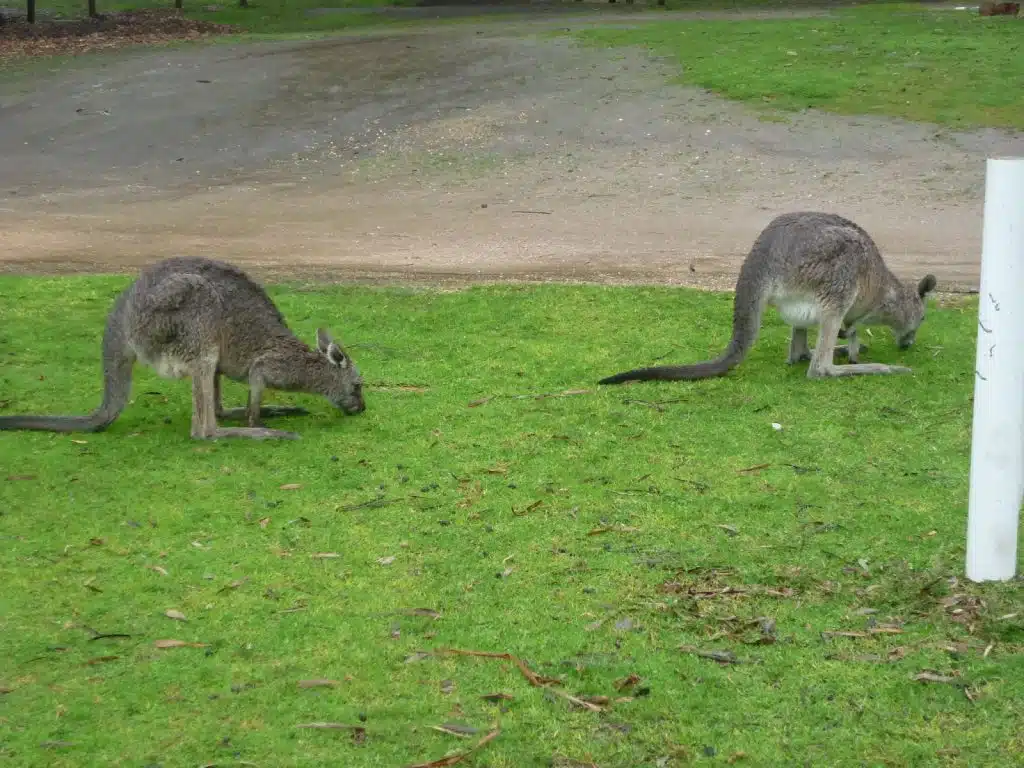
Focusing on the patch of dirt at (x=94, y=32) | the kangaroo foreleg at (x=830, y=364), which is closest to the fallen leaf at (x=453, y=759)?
the kangaroo foreleg at (x=830, y=364)

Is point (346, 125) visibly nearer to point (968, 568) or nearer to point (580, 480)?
point (580, 480)

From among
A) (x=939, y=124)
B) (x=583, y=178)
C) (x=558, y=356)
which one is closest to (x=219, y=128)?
(x=583, y=178)

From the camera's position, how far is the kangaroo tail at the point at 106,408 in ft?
16.9

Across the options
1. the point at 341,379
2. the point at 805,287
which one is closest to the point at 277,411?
the point at 341,379

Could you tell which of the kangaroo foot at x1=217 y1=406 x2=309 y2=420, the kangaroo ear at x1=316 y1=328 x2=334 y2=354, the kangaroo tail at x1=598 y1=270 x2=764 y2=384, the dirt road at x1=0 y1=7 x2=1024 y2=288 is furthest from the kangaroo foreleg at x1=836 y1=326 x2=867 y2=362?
the kangaroo foot at x1=217 y1=406 x2=309 y2=420

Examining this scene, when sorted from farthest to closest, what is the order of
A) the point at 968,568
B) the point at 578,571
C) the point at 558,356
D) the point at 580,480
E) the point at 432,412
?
the point at 558,356
the point at 432,412
the point at 580,480
the point at 578,571
the point at 968,568

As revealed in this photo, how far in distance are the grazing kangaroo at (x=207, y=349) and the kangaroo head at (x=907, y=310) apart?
2.69 meters

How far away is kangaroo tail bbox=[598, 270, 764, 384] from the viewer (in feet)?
18.7

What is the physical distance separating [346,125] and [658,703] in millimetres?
12012

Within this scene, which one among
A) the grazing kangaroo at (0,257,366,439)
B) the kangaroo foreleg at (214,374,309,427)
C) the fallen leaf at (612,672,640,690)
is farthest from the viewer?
the kangaroo foreleg at (214,374,309,427)

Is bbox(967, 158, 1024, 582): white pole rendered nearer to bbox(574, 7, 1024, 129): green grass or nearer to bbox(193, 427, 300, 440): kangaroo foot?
bbox(193, 427, 300, 440): kangaroo foot

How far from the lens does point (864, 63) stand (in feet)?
49.2

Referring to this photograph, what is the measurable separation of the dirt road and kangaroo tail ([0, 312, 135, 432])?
3411mm

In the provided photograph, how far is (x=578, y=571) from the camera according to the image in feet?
Answer: 12.5
